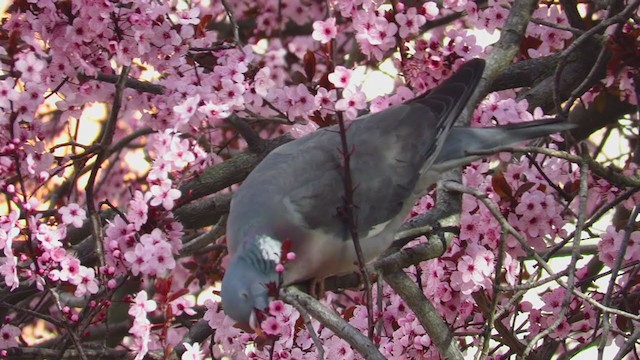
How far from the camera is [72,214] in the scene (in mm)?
3062

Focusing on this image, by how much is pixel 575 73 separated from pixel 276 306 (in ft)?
6.55

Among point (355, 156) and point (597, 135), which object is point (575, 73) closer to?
point (355, 156)

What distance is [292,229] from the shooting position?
2879 millimetres

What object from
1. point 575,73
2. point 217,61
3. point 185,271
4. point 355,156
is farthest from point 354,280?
point 185,271

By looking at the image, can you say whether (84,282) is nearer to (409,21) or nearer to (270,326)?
(270,326)

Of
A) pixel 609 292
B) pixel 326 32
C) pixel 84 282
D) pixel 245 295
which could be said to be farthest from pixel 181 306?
pixel 609 292

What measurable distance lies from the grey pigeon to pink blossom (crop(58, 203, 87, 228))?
499mm

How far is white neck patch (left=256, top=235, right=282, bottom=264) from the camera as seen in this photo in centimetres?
270

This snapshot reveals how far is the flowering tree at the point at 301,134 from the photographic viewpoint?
113 inches

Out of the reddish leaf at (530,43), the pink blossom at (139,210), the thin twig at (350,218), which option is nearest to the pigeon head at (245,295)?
the thin twig at (350,218)

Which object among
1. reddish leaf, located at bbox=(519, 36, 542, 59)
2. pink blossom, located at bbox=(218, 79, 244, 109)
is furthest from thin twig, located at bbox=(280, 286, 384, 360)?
reddish leaf, located at bbox=(519, 36, 542, 59)

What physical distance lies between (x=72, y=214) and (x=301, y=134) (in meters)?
0.99

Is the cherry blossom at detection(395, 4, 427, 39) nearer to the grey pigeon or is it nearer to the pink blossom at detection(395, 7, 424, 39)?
the pink blossom at detection(395, 7, 424, 39)

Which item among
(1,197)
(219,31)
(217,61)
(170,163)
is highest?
(219,31)
